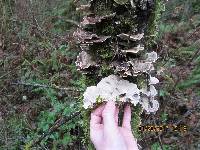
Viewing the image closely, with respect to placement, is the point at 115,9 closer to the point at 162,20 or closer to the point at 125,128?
the point at 125,128

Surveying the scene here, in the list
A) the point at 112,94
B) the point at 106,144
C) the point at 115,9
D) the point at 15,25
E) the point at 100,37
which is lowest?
the point at 15,25

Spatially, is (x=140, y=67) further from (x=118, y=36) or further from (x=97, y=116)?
(x=97, y=116)

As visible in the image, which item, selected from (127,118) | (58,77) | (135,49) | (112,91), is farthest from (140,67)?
(58,77)

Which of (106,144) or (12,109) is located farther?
(12,109)

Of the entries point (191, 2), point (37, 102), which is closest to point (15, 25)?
point (37, 102)

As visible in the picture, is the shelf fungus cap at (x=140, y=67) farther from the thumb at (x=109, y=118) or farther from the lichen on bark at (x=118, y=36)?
the thumb at (x=109, y=118)

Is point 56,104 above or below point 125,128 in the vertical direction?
below

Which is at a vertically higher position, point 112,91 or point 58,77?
point 112,91
